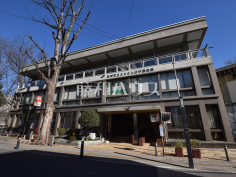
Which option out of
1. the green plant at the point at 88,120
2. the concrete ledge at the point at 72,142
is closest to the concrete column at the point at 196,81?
the green plant at the point at 88,120

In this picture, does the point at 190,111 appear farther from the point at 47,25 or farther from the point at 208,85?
the point at 47,25

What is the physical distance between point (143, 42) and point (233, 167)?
14472 mm

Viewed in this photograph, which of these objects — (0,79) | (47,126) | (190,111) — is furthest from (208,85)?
(0,79)

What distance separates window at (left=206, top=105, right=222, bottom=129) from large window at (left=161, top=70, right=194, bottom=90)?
2.80 meters

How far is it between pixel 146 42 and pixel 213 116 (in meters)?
11.3

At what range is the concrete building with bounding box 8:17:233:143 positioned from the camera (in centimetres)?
1184

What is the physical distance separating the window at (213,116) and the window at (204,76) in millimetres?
2404

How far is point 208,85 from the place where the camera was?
40.3 ft

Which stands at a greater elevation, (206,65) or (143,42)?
(143,42)

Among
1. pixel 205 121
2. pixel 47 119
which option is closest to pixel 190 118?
pixel 205 121

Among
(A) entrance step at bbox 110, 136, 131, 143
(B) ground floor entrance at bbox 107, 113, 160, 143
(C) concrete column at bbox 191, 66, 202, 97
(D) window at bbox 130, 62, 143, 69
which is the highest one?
(D) window at bbox 130, 62, 143, 69

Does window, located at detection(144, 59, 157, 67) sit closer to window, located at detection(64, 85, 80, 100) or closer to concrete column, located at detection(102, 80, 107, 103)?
concrete column, located at detection(102, 80, 107, 103)

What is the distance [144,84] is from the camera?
1481 cm

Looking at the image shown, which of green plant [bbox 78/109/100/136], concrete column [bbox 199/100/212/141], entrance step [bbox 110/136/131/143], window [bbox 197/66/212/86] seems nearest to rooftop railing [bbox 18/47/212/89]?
window [bbox 197/66/212/86]
